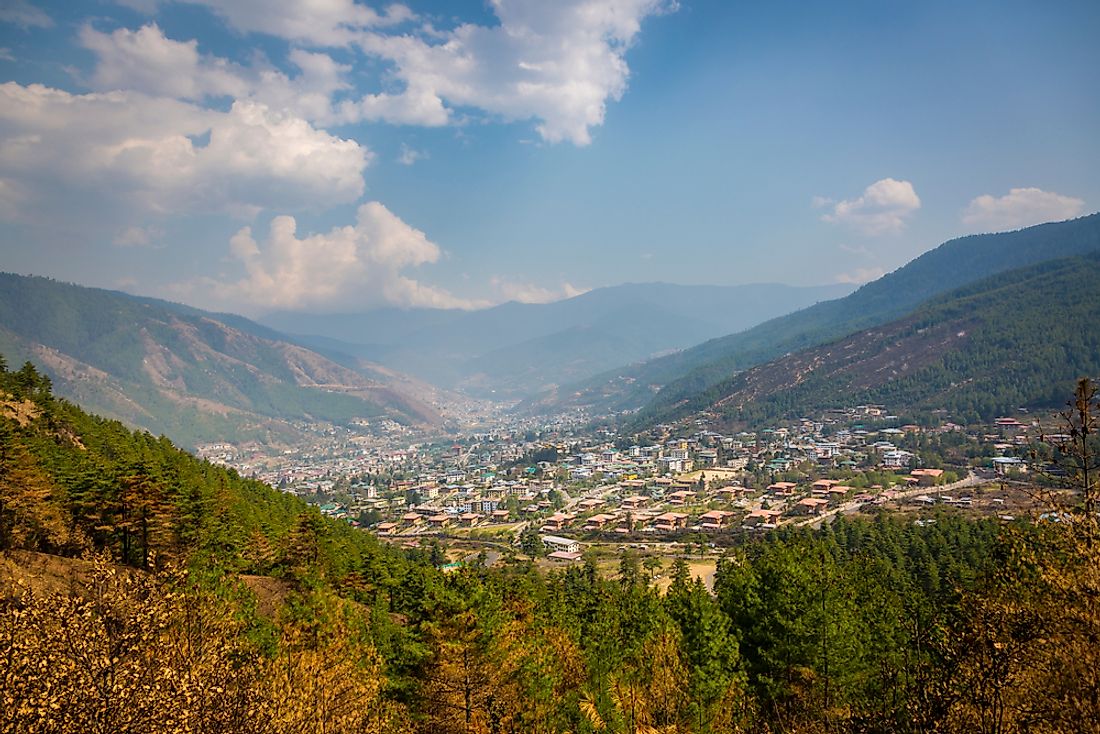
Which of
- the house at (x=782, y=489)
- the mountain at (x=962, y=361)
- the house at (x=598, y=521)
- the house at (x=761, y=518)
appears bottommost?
the house at (x=782, y=489)

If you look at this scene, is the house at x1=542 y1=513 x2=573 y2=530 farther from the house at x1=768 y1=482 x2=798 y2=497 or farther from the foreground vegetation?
the foreground vegetation

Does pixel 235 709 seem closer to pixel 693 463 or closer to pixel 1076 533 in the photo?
pixel 1076 533

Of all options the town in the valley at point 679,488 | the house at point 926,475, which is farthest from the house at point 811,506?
the house at point 926,475

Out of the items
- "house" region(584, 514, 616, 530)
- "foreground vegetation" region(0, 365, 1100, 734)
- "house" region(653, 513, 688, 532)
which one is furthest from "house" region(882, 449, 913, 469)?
"foreground vegetation" region(0, 365, 1100, 734)

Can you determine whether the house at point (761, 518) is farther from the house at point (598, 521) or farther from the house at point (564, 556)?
the house at point (564, 556)

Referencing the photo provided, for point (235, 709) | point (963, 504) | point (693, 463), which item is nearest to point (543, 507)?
point (693, 463)

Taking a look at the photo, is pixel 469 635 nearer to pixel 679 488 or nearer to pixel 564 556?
pixel 564 556

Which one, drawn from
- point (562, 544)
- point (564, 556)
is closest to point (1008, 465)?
point (562, 544)
